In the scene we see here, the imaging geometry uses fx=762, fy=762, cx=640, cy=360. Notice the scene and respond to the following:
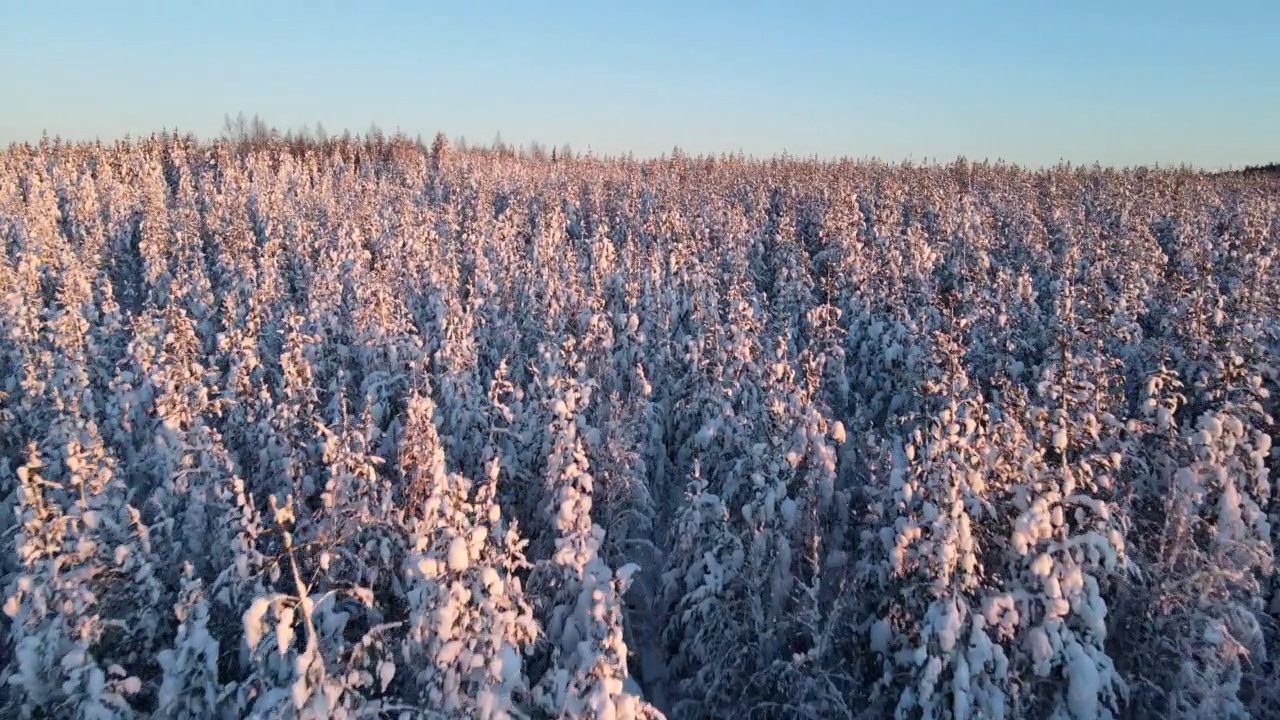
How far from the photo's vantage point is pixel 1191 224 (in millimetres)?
20797

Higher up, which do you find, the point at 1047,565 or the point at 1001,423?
A: the point at 1001,423

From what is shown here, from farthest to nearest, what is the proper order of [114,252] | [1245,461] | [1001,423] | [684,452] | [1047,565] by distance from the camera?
[114,252] < [684,452] < [1245,461] < [1001,423] < [1047,565]

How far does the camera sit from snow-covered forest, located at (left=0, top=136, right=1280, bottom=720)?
5.25 meters

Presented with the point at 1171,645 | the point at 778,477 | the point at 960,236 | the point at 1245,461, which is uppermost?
the point at 960,236

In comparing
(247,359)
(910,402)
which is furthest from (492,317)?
(910,402)

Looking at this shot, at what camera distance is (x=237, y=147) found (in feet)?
168

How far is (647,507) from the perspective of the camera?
28.2 feet

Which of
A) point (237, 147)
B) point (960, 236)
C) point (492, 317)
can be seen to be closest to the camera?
point (492, 317)

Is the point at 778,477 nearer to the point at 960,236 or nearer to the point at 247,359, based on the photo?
the point at 247,359

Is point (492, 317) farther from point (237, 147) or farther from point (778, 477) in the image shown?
point (237, 147)

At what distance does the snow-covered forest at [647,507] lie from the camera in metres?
5.25

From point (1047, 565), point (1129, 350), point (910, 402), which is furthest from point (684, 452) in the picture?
point (1129, 350)

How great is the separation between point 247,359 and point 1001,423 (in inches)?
353

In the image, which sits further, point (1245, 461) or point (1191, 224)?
point (1191, 224)
